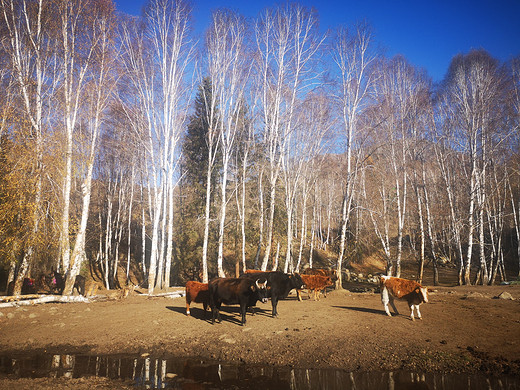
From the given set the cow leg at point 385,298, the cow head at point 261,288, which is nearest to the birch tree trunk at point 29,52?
the cow head at point 261,288

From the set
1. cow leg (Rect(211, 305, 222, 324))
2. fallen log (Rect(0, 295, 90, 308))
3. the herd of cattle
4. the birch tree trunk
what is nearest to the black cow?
the herd of cattle

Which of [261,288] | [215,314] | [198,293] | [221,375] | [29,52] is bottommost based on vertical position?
[221,375]

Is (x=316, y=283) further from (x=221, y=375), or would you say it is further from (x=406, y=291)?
(x=221, y=375)

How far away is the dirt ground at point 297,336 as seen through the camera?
678cm

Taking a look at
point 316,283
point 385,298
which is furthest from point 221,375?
point 316,283

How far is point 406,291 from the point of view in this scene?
927 centimetres

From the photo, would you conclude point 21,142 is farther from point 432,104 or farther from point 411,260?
point 411,260

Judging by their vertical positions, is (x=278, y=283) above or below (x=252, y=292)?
above

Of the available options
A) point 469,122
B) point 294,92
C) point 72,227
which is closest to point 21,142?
point 72,227

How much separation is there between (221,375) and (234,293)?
130 inches

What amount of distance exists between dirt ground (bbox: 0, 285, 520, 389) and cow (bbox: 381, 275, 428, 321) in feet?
1.57

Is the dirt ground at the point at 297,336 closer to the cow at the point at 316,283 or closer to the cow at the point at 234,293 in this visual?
the cow at the point at 234,293

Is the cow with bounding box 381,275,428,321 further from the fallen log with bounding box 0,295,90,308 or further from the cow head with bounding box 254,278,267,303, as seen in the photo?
the fallen log with bounding box 0,295,90,308

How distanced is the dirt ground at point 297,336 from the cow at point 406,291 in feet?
1.57
